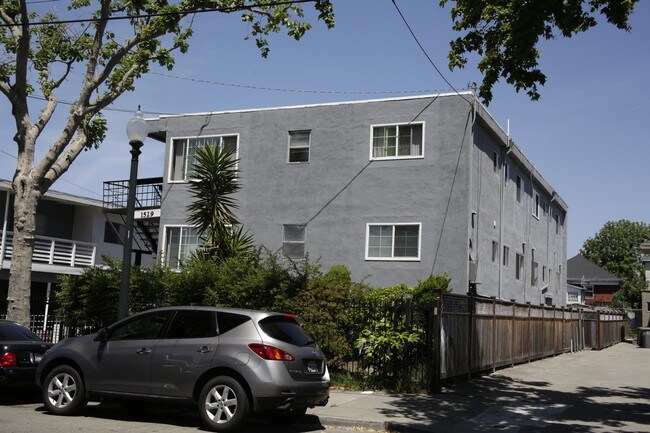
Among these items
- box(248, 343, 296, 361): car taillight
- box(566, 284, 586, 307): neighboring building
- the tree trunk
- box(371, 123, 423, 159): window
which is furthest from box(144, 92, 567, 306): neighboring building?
box(566, 284, 586, 307): neighboring building

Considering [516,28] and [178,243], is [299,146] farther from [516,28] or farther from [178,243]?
[516,28]

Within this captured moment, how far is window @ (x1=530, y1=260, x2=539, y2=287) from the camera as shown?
29219 mm

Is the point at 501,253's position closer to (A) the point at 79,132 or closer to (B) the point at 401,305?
(B) the point at 401,305

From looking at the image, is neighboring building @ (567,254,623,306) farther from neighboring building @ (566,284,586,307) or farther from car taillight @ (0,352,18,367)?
car taillight @ (0,352,18,367)

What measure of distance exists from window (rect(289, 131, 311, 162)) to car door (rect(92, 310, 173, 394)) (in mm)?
13513

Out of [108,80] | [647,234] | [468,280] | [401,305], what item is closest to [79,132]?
[108,80]

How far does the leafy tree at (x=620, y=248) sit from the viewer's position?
9100 cm

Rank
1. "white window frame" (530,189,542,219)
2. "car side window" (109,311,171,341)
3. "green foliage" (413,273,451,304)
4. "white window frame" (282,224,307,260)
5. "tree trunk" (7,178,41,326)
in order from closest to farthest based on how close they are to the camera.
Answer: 1. "car side window" (109,311,171,341)
2. "tree trunk" (7,178,41,326)
3. "green foliage" (413,273,451,304)
4. "white window frame" (282,224,307,260)
5. "white window frame" (530,189,542,219)

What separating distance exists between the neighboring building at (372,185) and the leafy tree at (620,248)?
241 ft

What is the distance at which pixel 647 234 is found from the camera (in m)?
90.9

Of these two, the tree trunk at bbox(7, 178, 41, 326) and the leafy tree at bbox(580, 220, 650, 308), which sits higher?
the leafy tree at bbox(580, 220, 650, 308)

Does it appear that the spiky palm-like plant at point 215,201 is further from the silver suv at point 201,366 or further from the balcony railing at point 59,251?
the balcony railing at point 59,251

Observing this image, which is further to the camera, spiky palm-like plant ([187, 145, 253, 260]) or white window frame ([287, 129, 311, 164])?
white window frame ([287, 129, 311, 164])

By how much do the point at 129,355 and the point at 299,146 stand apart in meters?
14.1
